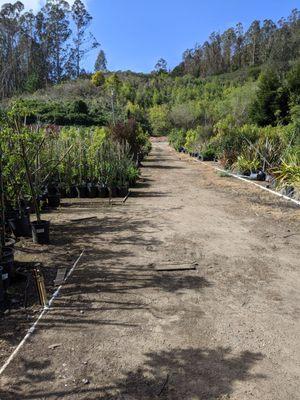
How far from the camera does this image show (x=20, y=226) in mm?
6039

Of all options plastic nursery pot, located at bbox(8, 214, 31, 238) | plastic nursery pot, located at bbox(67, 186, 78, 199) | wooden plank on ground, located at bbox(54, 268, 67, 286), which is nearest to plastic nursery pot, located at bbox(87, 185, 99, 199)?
plastic nursery pot, located at bbox(67, 186, 78, 199)

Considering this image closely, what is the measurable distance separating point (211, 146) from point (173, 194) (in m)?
11.2

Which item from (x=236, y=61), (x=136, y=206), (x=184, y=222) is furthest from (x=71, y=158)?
(x=236, y=61)

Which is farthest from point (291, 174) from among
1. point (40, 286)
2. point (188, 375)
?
point (188, 375)

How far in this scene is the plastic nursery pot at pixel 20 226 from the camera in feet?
19.7

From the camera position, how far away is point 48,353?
2.91m

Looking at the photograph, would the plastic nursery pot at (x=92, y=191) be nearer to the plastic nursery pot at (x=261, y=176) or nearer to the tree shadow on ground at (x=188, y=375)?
the plastic nursery pot at (x=261, y=176)

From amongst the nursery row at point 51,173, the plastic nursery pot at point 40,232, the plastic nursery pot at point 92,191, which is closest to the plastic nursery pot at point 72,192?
the nursery row at point 51,173

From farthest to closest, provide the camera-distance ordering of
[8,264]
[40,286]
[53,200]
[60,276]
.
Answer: [53,200] < [60,276] < [8,264] < [40,286]

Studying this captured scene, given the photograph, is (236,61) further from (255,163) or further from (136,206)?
(136,206)

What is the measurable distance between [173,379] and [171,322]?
2.50 ft

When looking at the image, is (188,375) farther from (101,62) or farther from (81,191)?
(101,62)

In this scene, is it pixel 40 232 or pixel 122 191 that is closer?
pixel 40 232

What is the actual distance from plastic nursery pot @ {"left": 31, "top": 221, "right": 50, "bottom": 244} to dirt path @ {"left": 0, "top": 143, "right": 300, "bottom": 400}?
16.4 inches
